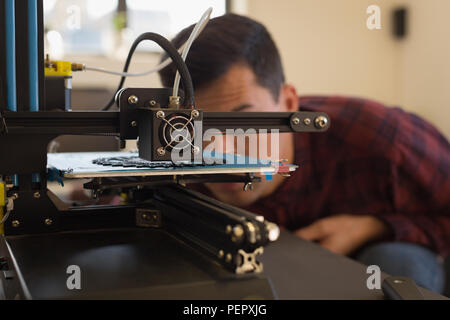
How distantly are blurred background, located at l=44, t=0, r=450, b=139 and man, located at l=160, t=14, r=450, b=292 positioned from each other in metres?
1.61

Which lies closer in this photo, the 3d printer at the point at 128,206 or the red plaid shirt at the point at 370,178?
the 3d printer at the point at 128,206

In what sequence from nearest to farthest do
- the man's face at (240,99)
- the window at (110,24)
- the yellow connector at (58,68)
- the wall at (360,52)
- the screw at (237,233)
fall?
the screw at (237,233) → the yellow connector at (58,68) → the man's face at (240,99) → the window at (110,24) → the wall at (360,52)

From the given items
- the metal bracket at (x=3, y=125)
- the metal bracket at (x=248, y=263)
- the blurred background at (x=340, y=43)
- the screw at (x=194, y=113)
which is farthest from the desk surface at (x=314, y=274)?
the blurred background at (x=340, y=43)

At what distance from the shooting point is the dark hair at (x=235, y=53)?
0.86 metres

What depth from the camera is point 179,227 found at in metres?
0.55

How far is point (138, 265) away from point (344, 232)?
2.60ft

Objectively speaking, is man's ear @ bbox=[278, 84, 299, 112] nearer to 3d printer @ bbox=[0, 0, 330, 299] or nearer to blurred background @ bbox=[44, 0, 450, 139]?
3d printer @ bbox=[0, 0, 330, 299]

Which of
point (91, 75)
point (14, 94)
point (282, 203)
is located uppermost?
point (91, 75)

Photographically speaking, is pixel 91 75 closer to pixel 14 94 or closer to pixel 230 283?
pixel 14 94

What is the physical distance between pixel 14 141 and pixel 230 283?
0.29 meters

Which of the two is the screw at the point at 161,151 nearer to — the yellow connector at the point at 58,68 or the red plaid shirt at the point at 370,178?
the yellow connector at the point at 58,68


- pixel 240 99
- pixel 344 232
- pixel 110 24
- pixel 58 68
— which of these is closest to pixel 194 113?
pixel 58 68
